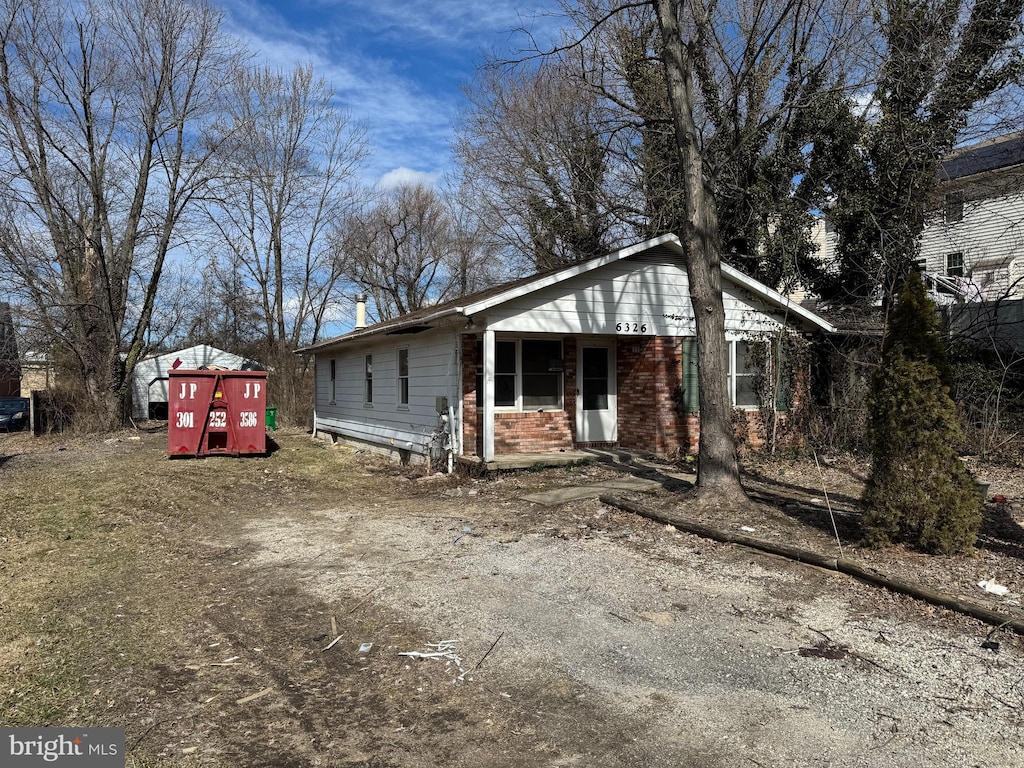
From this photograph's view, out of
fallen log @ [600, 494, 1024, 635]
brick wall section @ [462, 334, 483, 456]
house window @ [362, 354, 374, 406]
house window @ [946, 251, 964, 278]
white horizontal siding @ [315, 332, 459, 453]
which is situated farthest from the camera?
house window @ [946, 251, 964, 278]

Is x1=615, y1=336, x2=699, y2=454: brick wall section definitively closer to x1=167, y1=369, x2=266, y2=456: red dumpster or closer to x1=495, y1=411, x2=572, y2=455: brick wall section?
x1=495, y1=411, x2=572, y2=455: brick wall section

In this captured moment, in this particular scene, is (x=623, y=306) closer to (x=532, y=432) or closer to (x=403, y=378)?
(x=532, y=432)

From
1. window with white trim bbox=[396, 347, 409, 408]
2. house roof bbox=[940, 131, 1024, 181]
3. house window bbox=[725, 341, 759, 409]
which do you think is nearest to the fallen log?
house window bbox=[725, 341, 759, 409]

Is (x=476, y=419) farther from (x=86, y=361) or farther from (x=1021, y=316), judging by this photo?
(x=86, y=361)

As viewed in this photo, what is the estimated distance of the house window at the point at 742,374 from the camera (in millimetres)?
13297

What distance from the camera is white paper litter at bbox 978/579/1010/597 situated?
5031 millimetres

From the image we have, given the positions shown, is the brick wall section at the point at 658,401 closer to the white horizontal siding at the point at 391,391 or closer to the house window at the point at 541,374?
the house window at the point at 541,374

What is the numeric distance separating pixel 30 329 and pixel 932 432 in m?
22.7

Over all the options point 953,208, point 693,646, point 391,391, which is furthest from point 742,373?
point 693,646

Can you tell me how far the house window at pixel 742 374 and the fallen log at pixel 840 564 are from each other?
5.90 m

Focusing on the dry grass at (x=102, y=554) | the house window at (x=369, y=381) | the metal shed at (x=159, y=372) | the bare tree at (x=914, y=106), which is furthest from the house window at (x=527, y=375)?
the metal shed at (x=159, y=372)

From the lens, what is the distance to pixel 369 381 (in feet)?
55.4

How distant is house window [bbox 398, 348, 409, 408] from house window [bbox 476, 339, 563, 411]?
2532 millimetres

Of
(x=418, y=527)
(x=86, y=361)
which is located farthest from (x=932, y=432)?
(x=86, y=361)
